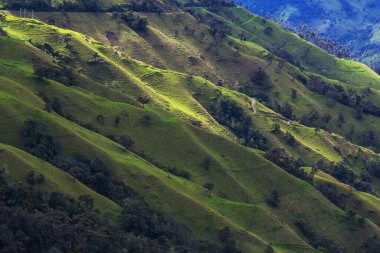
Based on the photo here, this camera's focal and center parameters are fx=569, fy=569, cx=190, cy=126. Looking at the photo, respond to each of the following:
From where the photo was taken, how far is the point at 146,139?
548ft

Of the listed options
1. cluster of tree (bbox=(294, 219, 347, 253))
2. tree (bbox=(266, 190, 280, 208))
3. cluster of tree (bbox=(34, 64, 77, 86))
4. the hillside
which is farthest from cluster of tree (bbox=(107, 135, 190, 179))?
cluster of tree (bbox=(294, 219, 347, 253))

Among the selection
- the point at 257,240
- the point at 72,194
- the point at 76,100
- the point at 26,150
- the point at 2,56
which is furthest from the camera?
the point at 2,56

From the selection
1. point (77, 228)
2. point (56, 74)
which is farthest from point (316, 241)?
point (56, 74)

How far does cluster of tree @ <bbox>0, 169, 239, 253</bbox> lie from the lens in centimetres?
8838

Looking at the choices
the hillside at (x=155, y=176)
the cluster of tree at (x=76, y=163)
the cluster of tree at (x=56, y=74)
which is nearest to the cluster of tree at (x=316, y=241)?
the hillside at (x=155, y=176)

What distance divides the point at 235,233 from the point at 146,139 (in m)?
44.4

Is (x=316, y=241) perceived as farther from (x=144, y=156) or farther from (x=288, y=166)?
(x=144, y=156)

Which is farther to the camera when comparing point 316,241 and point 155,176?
point 316,241

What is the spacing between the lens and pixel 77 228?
9806 cm

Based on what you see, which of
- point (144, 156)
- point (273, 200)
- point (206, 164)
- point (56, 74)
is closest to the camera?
point (144, 156)

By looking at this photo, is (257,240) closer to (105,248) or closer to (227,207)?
(227,207)

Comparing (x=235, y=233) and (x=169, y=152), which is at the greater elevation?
(x=169, y=152)

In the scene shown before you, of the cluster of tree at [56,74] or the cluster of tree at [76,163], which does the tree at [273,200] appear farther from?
the cluster of tree at [56,74]

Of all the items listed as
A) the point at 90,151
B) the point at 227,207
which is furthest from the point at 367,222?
the point at 90,151
